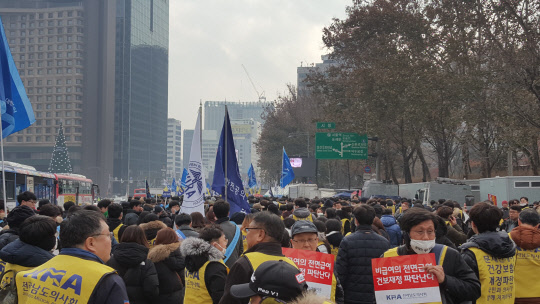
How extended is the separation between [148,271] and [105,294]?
9.55 ft

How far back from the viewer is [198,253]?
563 cm

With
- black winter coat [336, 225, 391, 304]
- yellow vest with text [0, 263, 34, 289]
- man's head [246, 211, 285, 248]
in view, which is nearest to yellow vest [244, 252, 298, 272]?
man's head [246, 211, 285, 248]

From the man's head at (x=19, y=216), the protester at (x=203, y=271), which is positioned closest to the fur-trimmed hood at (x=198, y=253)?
the protester at (x=203, y=271)

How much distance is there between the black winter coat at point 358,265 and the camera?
632 centimetres

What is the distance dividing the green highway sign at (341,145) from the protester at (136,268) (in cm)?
3431

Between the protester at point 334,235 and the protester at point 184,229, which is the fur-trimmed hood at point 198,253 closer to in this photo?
the protester at point 184,229

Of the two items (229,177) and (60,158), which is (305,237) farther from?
(60,158)

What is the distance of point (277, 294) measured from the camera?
3205 mm

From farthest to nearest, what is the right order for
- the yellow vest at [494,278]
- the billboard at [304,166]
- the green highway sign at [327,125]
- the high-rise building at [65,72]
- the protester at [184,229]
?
the high-rise building at [65,72] → the billboard at [304,166] → the green highway sign at [327,125] → the protester at [184,229] → the yellow vest at [494,278]

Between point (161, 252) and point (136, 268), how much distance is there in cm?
31

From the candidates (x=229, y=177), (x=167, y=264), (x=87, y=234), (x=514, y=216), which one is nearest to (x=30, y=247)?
(x=87, y=234)

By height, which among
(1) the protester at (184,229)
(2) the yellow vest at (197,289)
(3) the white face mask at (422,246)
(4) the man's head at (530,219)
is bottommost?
(2) the yellow vest at (197,289)

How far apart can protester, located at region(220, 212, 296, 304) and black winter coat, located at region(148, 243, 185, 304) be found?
6.99 feet

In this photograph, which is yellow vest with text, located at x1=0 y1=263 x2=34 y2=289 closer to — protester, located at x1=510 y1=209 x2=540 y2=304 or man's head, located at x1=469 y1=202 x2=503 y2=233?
man's head, located at x1=469 y1=202 x2=503 y2=233
